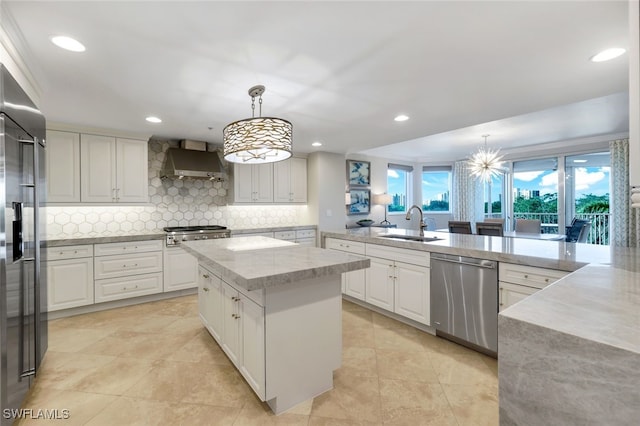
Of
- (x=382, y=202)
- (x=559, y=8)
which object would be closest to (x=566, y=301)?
(x=559, y=8)

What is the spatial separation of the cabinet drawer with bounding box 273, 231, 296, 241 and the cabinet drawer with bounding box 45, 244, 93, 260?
252 centimetres

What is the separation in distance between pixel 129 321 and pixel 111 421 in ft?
5.99

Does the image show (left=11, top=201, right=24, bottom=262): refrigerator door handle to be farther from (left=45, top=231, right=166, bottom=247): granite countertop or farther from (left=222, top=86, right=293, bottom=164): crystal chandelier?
(left=45, top=231, right=166, bottom=247): granite countertop

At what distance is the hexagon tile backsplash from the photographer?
3906 mm

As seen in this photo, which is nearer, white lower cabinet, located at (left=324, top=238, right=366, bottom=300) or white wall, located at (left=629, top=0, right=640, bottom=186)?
white wall, located at (left=629, top=0, right=640, bottom=186)

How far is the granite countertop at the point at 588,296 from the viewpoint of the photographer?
0.82m

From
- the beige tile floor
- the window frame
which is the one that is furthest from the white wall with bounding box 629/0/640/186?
the window frame

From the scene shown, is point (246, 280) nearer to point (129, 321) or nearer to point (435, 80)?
point (435, 80)

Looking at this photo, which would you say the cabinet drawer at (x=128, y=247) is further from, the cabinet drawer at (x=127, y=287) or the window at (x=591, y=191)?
the window at (x=591, y=191)

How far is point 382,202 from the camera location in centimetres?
680

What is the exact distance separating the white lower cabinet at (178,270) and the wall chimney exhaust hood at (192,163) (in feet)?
3.58

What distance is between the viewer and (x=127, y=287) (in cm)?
383

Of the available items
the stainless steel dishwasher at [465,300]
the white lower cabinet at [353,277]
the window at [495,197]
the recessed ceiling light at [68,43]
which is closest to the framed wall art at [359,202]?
the white lower cabinet at [353,277]

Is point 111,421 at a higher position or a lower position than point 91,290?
lower
